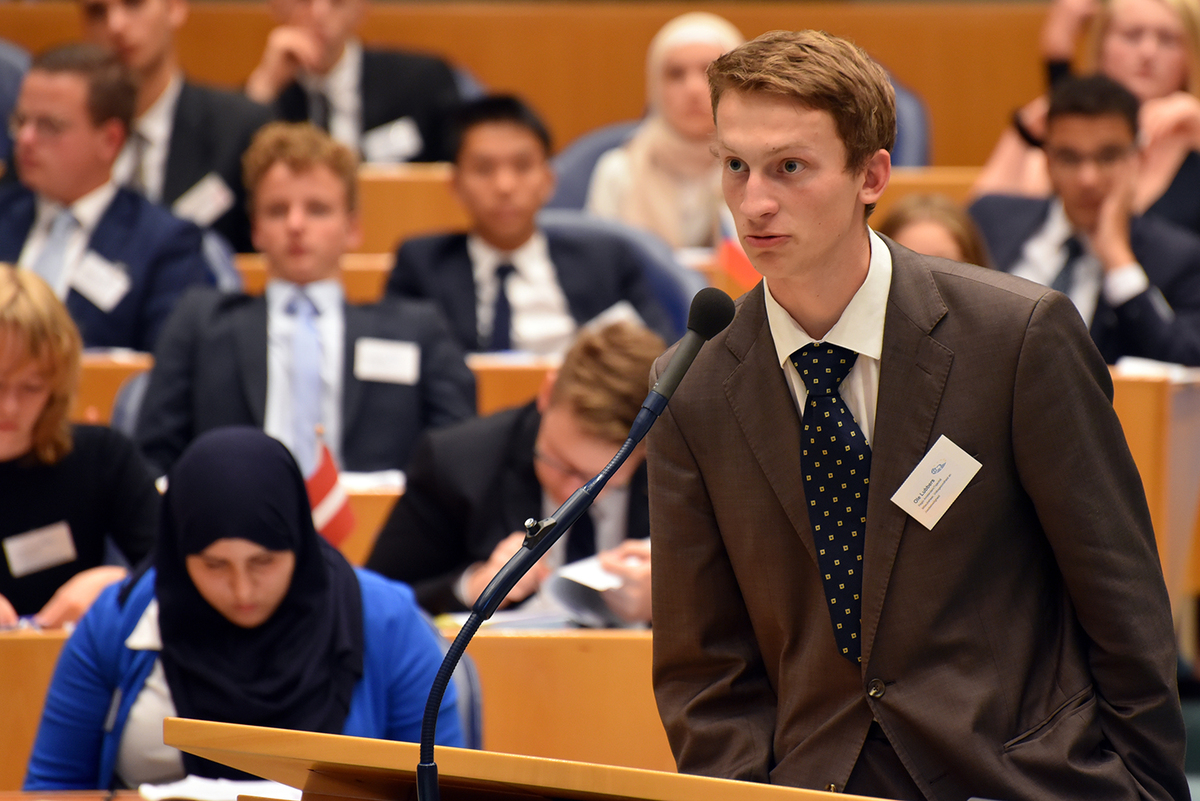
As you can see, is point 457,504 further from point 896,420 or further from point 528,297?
point 896,420

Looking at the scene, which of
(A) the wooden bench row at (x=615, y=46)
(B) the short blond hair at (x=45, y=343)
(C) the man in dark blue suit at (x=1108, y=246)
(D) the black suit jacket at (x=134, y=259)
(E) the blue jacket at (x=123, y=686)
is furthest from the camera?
(A) the wooden bench row at (x=615, y=46)

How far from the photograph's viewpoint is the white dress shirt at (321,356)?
134 inches

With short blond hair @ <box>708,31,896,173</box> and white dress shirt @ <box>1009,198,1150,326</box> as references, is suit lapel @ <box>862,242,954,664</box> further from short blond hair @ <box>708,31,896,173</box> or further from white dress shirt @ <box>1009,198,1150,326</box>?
white dress shirt @ <box>1009,198,1150,326</box>

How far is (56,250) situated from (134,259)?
22 cm

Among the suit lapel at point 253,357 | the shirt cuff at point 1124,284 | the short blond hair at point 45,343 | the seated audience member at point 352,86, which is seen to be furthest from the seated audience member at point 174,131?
the shirt cuff at point 1124,284

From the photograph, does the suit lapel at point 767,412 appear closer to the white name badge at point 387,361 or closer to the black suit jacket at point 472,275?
the white name badge at point 387,361

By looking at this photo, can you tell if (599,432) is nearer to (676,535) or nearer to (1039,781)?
(676,535)

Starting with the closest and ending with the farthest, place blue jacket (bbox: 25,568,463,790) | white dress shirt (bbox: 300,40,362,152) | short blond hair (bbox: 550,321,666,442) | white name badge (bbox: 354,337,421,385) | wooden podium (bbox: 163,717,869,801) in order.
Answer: wooden podium (bbox: 163,717,869,801), blue jacket (bbox: 25,568,463,790), short blond hair (bbox: 550,321,666,442), white name badge (bbox: 354,337,421,385), white dress shirt (bbox: 300,40,362,152)

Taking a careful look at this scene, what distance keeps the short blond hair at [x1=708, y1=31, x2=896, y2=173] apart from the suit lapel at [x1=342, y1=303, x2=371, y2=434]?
2.20 metres

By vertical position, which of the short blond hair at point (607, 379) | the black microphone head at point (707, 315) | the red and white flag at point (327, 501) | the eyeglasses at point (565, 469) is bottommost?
the red and white flag at point (327, 501)

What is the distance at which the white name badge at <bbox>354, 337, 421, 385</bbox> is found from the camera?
3443 millimetres

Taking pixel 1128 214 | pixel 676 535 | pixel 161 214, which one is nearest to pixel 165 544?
pixel 676 535

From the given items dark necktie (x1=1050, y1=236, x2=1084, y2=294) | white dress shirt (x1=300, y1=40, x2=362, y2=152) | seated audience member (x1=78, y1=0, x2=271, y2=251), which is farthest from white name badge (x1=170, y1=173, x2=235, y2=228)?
dark necktie (x1=1050, y1=236, x2=1084, y2=294)

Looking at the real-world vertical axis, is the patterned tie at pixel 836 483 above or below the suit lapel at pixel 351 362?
above
